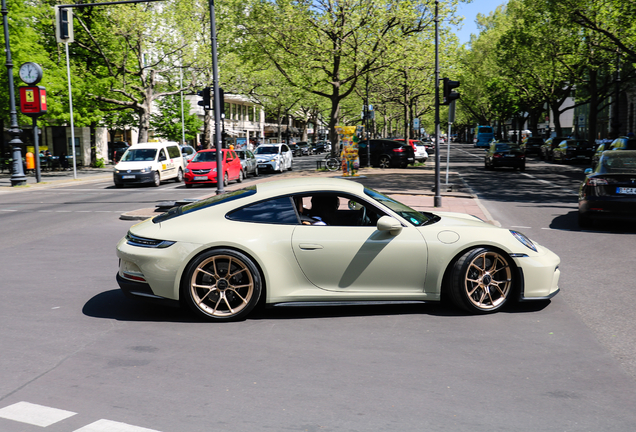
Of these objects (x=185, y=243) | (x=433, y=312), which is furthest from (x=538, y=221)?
(x=185, y=243)

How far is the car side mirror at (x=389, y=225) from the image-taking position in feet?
18.3

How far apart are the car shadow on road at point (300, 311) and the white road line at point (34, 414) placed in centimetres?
205

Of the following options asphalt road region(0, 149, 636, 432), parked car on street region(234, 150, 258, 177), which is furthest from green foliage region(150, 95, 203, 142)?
asphalt road region(0, 149, 636, 432)

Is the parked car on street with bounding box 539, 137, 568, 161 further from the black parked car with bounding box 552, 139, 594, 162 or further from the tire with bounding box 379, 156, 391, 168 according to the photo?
the tire with bounding box 379, 156, 391, 168

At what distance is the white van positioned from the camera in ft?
84.0

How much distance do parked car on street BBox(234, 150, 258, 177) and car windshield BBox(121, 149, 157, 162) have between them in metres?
3.72

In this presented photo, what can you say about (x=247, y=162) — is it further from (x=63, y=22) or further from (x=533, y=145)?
(x=533, y=145)

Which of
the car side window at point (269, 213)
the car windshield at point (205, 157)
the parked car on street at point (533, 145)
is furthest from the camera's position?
the parked car on street at point (533, 145)

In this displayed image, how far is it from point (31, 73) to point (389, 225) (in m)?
27.4

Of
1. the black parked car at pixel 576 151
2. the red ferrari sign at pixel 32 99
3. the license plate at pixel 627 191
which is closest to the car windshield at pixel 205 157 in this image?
the red ferrari sign at pixel 32 99

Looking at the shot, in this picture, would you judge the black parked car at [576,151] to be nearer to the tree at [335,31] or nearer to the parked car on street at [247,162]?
the tree at [335,31]

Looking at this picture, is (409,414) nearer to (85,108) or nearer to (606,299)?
(606,299)

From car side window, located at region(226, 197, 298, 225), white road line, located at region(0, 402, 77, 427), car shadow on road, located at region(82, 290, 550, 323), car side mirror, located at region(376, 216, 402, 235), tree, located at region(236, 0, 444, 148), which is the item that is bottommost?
car shadow on road, located at region(82, 290, 550, 323)

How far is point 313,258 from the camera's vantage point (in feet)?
18.4
